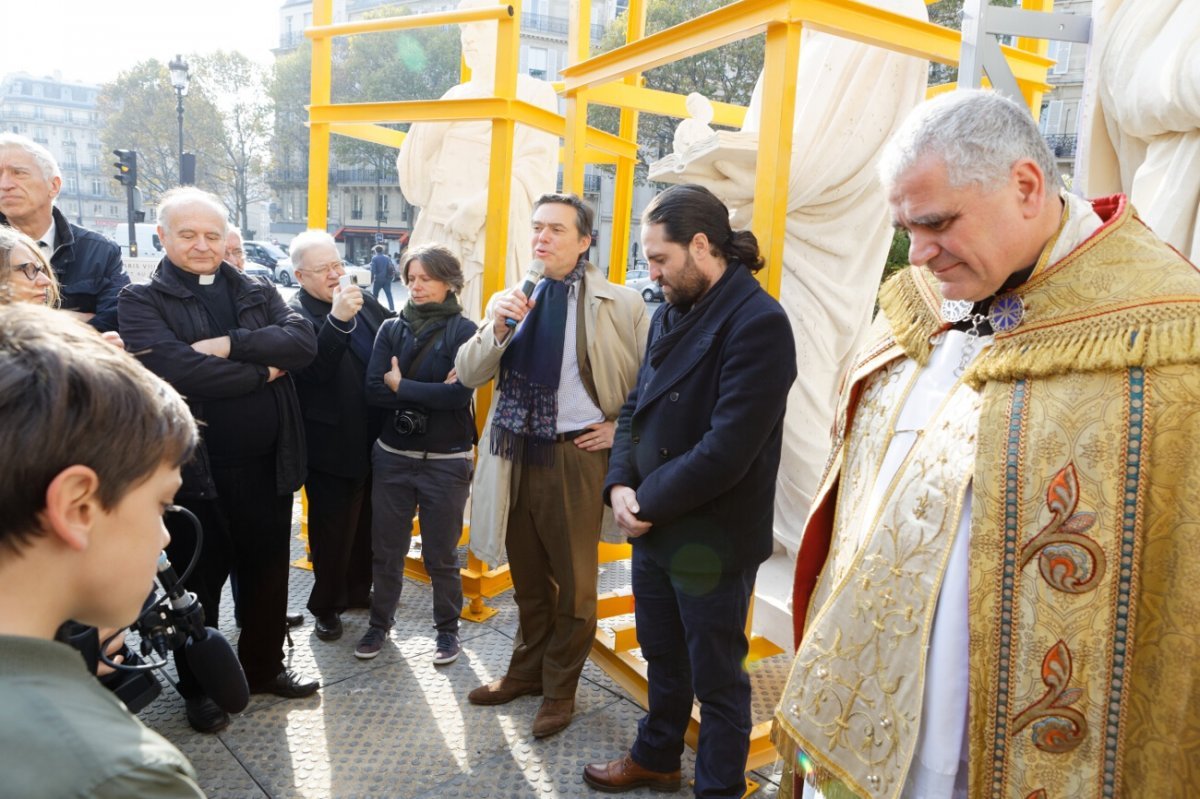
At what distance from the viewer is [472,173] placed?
569cm

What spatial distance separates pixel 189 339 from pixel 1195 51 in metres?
3.07

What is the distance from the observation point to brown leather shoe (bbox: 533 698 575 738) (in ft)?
10.1

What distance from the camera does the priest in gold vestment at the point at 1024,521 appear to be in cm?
129

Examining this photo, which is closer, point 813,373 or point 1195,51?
point 1195,51

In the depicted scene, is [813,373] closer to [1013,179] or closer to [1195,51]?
[1195,51]

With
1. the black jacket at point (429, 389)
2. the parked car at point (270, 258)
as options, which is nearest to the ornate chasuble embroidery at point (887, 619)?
the black jacket at point (429, 389)

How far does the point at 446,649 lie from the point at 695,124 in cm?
246

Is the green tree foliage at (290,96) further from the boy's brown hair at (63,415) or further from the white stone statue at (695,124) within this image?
the boy's brown hair at (63,415)

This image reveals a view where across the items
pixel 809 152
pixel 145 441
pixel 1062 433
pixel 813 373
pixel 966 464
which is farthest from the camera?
pixel 813 373

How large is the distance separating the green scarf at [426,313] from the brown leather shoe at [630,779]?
6.37 ft

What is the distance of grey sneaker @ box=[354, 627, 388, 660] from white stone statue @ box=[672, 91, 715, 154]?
7.90 ft

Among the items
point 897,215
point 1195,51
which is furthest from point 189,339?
point 1195,51

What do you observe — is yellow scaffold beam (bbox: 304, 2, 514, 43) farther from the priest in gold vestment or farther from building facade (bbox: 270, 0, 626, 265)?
building facade (bbox: 270, 0, 626, 265)

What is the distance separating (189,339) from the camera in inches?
122
